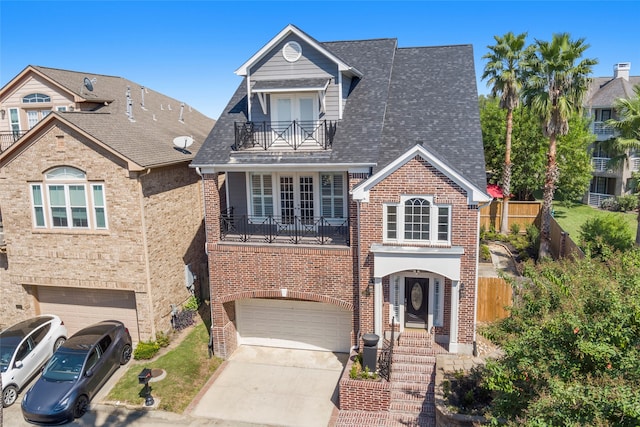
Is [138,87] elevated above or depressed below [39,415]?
above

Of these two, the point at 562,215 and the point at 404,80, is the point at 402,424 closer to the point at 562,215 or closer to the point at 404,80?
the point at 404,80

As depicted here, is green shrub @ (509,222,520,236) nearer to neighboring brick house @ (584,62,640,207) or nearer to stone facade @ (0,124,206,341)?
neighboring brick house @ (584,62,640,207)

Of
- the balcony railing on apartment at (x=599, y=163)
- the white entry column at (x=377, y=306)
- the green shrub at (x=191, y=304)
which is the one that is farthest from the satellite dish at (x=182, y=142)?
the balcony railing on apartment at (x=599, y=163)

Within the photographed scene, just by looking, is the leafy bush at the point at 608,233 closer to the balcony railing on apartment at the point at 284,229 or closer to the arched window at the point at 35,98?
the balcony railing on apartment at the point at 284,229

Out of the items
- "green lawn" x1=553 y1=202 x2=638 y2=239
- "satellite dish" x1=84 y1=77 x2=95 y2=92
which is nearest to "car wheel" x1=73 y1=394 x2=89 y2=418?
"satellite dish" x1=84 y1=77 x2=95 y2=92

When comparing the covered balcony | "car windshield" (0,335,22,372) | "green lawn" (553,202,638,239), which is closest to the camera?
"car windshield" (0,335,22,372)

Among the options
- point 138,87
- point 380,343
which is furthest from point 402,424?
point 138,87
